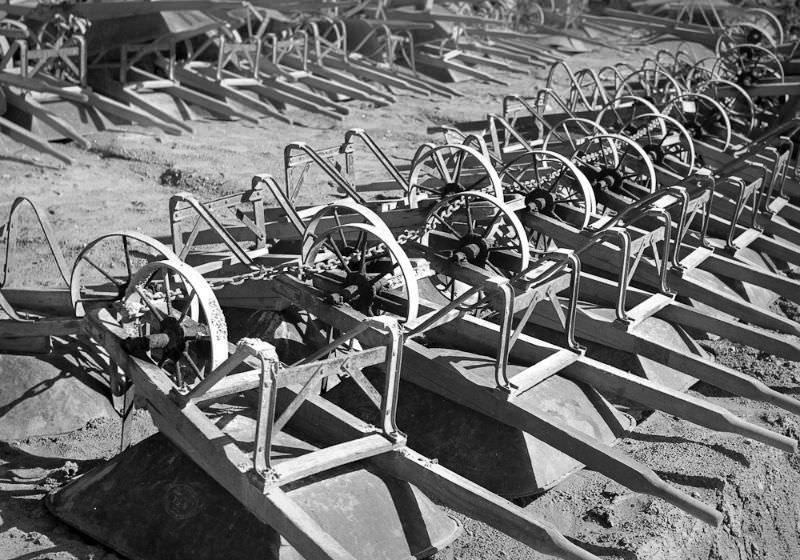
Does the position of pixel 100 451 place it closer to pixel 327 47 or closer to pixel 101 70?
→ pixel 101 70

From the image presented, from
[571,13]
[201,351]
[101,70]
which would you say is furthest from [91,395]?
[571,13]

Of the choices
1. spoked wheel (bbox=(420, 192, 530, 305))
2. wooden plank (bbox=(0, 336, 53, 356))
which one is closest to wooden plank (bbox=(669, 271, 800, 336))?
spoked wheel (bbox=(420, 192, 530, 305))

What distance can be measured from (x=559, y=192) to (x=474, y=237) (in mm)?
1578

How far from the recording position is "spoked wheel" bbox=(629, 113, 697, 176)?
8453 millimetres

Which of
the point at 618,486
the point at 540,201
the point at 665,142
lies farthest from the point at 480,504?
the point at 665,142

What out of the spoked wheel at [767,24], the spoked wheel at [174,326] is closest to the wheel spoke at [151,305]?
the spoked wheel at [174,326]

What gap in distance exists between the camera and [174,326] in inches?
174

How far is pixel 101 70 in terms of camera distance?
12.0 metres

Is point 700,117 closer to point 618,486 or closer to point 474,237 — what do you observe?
point 474,237

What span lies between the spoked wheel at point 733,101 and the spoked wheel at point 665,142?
1.36 meters

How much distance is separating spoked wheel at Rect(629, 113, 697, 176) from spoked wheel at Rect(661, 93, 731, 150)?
31 centimetres

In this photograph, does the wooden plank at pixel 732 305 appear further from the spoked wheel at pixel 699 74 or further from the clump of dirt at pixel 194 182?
the spoked wheel at pixel 699 74

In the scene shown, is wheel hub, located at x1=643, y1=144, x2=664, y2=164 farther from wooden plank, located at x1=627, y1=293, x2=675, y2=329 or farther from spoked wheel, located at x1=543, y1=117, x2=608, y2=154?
wooden plank, located at x1=627, y1=293, x2=675, y2=329

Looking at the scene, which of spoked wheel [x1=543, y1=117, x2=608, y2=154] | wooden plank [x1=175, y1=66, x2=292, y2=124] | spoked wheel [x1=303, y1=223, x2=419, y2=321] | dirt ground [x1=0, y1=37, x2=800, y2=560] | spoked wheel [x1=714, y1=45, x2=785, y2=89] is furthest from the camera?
wooden plank [x1=175, y1=66, x2=292, y2=124]
